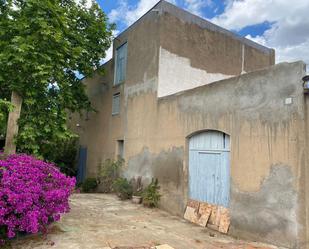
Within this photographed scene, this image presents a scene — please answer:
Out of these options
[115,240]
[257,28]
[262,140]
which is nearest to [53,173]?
[115,240]

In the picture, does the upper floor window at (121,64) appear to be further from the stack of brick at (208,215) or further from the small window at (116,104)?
the stack of brick at (208,215)

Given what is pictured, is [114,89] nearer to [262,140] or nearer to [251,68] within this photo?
[251,68]

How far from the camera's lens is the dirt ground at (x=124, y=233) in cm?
568

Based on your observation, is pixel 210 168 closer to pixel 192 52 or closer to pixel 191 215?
pixel 191 215

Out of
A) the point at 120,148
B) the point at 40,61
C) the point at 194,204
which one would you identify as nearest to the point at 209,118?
the point at 194,204

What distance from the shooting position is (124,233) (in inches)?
255

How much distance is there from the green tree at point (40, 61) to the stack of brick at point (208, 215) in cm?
571

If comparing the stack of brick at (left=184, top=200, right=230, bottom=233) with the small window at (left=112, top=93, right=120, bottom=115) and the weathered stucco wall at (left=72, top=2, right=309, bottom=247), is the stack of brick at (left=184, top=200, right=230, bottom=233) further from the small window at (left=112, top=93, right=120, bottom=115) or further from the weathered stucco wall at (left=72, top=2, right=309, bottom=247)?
the small window at (left=112, top=93, right=120, bottom=115)

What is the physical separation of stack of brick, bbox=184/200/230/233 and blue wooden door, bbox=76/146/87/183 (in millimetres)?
9870

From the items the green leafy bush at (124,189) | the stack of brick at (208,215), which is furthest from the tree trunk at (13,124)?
the stack of brick at (208,215)

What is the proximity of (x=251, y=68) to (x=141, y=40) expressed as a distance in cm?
587

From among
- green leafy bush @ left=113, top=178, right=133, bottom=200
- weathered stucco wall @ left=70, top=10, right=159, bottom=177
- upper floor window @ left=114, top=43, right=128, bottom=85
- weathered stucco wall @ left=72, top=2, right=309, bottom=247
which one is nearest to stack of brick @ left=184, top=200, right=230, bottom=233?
weathered stucco wall @ left=72, top=2, right=309, bottom=247

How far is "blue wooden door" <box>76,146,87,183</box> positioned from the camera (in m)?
16.6

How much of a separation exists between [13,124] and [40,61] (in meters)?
2.43
